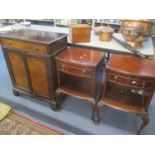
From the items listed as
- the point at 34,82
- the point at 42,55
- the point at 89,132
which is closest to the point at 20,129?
the point at 34,82

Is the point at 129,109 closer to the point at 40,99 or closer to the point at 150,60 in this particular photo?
the point at 150,60

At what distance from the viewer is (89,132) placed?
142 centimetres

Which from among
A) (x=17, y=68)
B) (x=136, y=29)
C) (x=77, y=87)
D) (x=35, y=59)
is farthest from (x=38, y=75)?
(x=136, y=29)

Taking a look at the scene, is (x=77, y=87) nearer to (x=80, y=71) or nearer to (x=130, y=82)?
(x=80, y=71)

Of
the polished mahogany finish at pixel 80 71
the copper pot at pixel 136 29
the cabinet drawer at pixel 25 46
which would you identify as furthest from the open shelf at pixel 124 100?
the cabinet drawer at pixel 25 46

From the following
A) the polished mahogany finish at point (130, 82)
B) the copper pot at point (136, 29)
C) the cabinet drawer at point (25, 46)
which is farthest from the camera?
the cabinet drawer at point (25, 46)

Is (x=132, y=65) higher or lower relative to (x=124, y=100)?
higher

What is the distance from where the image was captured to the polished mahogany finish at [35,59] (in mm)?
1309

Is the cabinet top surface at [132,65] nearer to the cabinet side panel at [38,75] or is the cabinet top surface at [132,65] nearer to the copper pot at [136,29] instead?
the copper pot at [136,29]

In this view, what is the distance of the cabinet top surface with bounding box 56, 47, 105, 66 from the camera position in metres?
1.22

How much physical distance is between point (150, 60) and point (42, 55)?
91 cm

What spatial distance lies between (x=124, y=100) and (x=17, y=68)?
112 centimetres

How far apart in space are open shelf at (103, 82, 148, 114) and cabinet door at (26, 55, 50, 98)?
0.60 meters

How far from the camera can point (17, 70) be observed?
1.60 m
